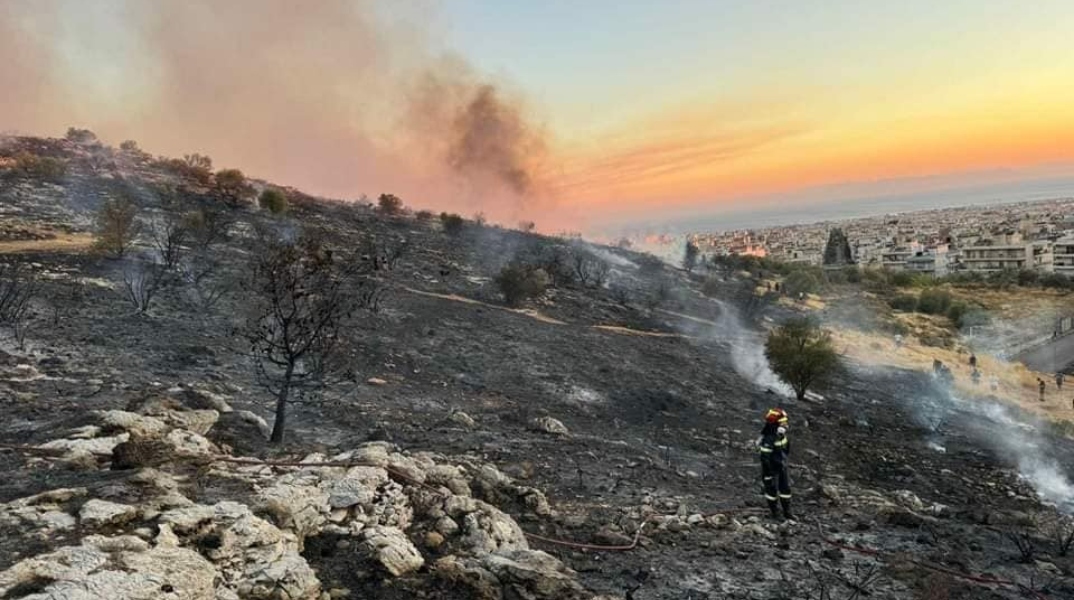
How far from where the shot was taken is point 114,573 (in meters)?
4.07

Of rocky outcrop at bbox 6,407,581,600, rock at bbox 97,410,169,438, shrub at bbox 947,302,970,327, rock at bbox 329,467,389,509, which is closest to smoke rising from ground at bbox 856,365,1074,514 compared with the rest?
rocky outcrop at bbox 6,407,581,600

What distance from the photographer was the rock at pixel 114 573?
3832 mm

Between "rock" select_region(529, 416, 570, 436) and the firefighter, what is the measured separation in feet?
13.5

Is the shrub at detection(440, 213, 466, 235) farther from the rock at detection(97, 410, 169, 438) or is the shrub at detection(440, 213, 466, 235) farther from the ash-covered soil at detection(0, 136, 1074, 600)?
the rock at detection(97, 410, 169, 438)

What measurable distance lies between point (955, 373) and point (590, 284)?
697 inches

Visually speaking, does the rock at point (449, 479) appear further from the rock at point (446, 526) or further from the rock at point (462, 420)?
the rock at point (462, 420)

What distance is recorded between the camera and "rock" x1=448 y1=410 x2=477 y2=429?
11.2 m

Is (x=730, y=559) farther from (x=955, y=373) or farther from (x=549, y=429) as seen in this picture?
(x=955, y=373)

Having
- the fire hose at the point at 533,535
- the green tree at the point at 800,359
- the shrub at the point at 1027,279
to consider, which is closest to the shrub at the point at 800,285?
the shrub at the point at 1027,279

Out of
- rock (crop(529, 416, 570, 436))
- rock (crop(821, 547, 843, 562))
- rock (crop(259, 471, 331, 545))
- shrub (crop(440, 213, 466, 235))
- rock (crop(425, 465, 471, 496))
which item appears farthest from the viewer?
shrub (crop(440, 213, 466, 235))

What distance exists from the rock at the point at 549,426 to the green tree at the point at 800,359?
9.14m

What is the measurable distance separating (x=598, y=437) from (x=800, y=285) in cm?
4011

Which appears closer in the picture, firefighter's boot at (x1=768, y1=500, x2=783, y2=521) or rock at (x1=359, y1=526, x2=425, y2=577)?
rock at (x1=359, y1=526, x2=425, y2=577)

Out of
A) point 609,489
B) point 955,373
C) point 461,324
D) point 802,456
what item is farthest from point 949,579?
point 955,373
